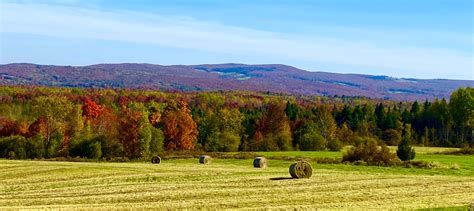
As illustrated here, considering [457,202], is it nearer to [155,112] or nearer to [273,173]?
[273,173]

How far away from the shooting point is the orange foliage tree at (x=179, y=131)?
11019cm

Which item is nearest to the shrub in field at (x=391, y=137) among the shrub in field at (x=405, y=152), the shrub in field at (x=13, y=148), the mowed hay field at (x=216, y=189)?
the shrub in field at (x=405, y=152)

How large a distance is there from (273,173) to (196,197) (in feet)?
56.9

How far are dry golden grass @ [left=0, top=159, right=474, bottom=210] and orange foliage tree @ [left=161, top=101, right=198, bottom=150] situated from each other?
5582cm

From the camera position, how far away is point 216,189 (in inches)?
1540

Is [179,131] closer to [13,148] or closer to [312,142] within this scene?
[312,142]

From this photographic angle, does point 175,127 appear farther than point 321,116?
No

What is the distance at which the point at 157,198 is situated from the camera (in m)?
34.4

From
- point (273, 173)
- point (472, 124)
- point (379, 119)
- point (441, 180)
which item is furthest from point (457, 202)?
point (379, 119)

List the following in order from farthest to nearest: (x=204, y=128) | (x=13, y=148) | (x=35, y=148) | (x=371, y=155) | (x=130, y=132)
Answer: (x=204, y=128)
(x=130, y=132)
(x=35, y=148)
(x=13, y=148)
(x=371, y=155)

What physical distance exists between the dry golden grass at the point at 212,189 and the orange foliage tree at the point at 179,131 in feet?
183

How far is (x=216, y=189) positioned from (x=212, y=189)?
0.23m

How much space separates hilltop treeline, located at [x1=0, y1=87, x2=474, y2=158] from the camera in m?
90.9

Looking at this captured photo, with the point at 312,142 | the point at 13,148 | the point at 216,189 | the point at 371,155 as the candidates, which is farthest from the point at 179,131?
the point at 216,189
